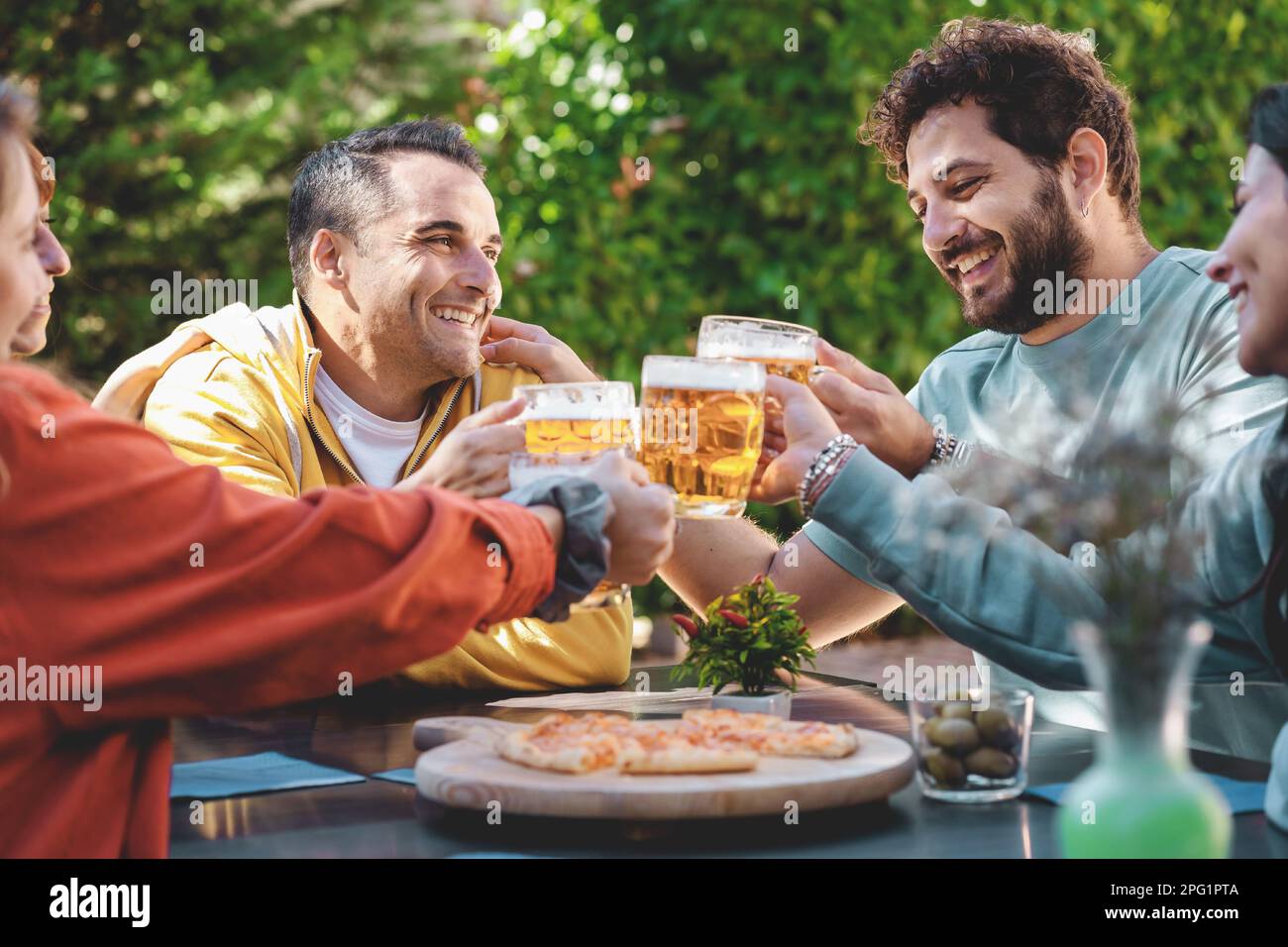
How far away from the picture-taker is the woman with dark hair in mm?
1999

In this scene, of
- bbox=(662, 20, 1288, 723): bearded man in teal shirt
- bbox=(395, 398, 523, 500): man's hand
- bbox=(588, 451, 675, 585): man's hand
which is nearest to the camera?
bbox=(588, 451, 675, 585): man's hand

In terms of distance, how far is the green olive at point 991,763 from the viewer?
189 centimetres

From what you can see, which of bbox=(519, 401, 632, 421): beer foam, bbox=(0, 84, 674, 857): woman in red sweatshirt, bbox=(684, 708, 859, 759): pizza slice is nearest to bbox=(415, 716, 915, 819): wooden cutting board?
bbox=(684, 708, 859, 759): pizza slice

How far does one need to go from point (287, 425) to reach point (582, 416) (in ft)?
4.68

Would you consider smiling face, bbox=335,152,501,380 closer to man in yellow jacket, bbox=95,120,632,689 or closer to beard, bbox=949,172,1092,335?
man in yellow jacket, bbox=95,120,632,689

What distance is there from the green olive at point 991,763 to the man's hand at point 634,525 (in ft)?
1.71

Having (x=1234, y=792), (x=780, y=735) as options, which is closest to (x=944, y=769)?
(x=780, y=735)

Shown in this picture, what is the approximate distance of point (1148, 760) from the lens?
132 centimetres

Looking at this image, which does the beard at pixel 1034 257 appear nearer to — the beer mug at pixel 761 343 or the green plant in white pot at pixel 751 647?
the beer mug at pixel 761 343

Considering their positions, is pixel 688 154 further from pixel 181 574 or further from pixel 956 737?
pixel 181 574

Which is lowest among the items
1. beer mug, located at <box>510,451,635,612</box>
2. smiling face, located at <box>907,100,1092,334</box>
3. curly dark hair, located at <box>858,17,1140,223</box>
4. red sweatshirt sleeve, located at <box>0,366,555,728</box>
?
red sweatshirt sleeve, located at <box>0,366,555,728</box>

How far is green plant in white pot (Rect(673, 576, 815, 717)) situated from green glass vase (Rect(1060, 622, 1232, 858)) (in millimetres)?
1060

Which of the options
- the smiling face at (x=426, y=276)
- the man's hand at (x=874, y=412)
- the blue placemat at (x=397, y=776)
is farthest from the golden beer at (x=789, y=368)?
the smiling face at (x=426, y=276)

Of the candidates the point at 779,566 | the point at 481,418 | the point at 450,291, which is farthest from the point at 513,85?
the point at 481,418
